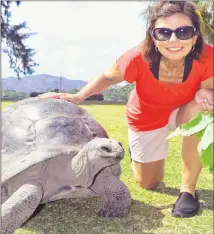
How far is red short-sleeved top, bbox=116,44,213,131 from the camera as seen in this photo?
3.01 meters

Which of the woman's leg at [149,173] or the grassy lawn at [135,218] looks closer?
the grassy lawn at [135,218]

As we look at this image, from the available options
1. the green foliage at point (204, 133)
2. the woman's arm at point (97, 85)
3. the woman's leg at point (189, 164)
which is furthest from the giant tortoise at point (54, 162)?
the green foliage at point (204, 133)

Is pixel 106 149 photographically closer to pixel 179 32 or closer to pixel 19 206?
pixel 19 206

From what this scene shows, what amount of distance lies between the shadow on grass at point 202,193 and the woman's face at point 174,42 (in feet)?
3.64

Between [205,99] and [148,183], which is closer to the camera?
[205,99]

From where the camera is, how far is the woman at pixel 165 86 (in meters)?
2.79

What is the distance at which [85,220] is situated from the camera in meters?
2.78

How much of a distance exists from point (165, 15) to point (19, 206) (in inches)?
59.2

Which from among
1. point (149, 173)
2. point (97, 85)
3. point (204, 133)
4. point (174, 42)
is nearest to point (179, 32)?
point (174, 42)

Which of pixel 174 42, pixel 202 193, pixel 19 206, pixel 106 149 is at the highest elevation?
pixel 174 42

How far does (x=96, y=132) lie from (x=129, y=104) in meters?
0.70

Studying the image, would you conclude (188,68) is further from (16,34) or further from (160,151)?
(16,34)

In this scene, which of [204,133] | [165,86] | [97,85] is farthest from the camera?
[97,85]

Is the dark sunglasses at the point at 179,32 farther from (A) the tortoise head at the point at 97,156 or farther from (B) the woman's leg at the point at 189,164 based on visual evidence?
(A) the tortoise head at the point at 97,156
